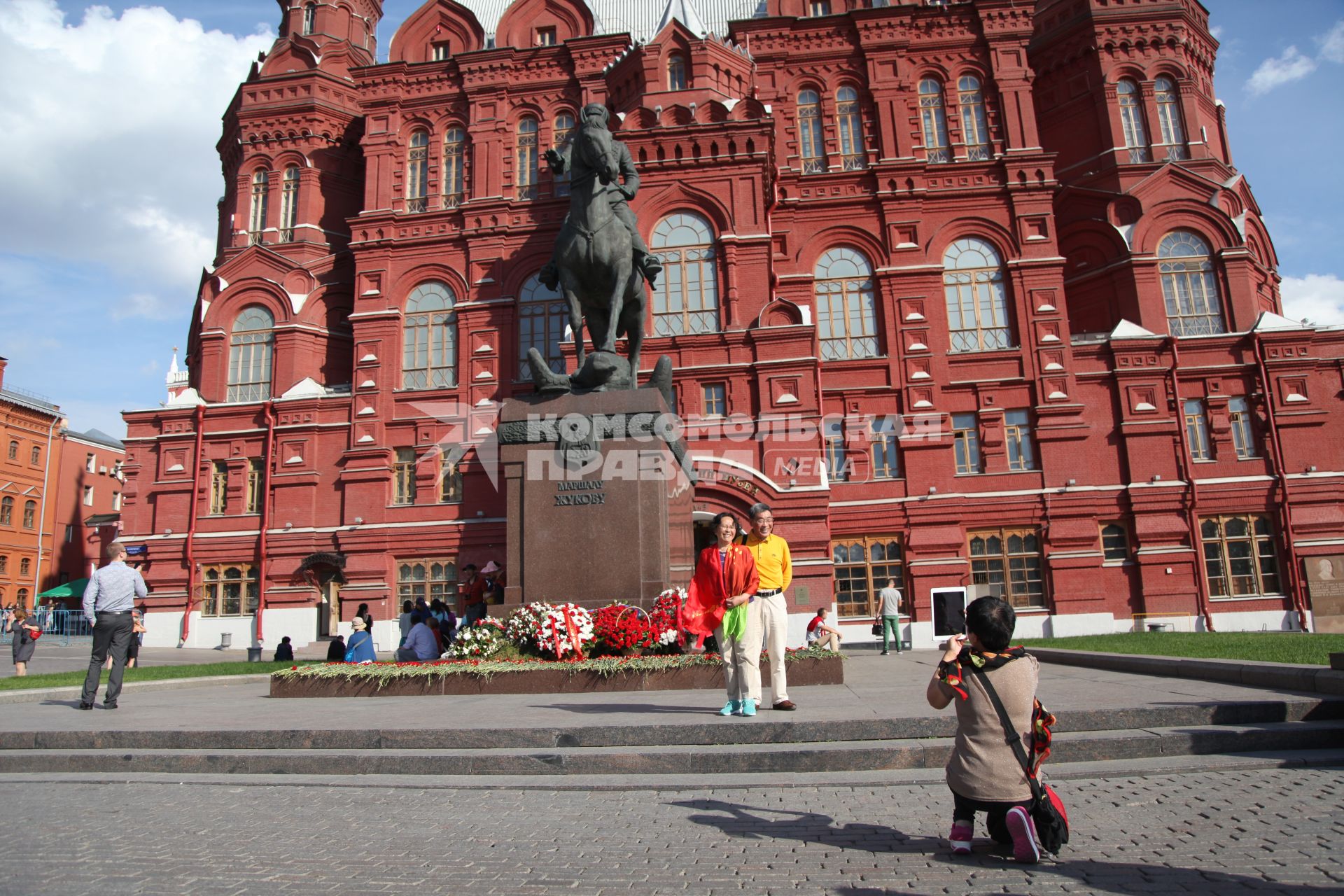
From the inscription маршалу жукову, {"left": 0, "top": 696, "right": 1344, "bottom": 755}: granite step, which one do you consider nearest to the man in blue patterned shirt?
{"left": 0, "top": 696, "right": 1344, "bottom": 755}: granite step

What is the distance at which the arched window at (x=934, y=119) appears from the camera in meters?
28.2

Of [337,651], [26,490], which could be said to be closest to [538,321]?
[337,651]

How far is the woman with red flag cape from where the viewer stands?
255 inches

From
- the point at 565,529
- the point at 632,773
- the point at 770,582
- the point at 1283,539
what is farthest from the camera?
the point at 1283,539

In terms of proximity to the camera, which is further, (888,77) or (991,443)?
(888,77)

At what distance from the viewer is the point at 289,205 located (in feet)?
104

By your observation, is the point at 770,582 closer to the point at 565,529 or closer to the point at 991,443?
the point at 565,529

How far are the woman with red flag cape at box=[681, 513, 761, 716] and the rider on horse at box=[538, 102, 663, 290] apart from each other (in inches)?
206

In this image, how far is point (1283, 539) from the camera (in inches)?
957

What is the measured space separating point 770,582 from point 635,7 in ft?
108

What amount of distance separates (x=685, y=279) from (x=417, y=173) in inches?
448

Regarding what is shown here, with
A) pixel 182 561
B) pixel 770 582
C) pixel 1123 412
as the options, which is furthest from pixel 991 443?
pixel 182 561

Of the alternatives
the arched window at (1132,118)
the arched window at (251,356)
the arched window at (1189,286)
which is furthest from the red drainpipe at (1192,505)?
the arched window at (251,356)

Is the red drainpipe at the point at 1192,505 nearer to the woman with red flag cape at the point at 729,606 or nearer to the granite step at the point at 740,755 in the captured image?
the granite step at the point at 740,755
